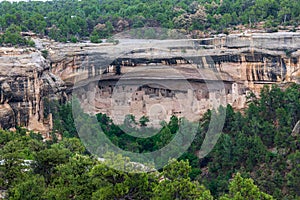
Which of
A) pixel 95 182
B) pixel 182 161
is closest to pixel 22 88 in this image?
pixel 95 182

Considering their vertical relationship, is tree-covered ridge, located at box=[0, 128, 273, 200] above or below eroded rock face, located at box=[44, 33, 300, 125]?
below

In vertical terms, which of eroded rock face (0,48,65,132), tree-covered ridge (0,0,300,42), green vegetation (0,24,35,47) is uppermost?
tree-covered ridge (0,0,300,42)

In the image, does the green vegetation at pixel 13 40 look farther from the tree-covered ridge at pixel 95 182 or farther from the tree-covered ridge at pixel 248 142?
the tree-covered ridge at pixel 95 182

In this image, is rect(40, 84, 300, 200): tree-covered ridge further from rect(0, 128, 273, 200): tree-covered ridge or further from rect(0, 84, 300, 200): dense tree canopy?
rect(0, 128, 273, 200): tree-covered ridge

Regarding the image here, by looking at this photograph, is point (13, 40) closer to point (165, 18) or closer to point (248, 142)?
point (165, 18)

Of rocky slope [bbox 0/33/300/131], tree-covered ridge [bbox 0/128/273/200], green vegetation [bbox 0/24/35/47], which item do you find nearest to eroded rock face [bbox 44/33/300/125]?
rocky slope [bbox 0/33/300/131]

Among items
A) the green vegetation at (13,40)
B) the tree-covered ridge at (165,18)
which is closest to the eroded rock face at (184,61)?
the green vegetation at (13,40)

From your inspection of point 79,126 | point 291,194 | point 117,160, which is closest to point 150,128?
point 79,126
